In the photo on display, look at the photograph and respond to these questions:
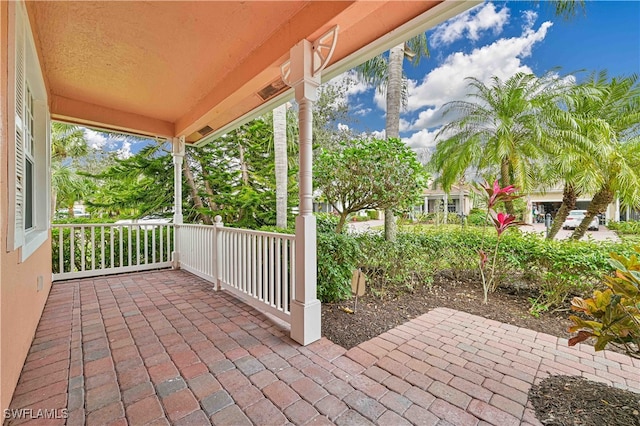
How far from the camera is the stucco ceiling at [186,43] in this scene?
2215 millimetres

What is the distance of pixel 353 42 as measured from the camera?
97.4 inches

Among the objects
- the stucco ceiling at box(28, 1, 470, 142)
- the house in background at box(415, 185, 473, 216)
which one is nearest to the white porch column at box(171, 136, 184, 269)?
the stucco ceiling at box(28, 1, 470, 142)

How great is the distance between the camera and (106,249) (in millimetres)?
4988

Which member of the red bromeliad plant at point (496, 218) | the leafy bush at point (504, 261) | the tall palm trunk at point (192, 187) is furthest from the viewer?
the tall palm trunk at point (192, 187)

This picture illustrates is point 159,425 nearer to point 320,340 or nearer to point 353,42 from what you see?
point 320,340

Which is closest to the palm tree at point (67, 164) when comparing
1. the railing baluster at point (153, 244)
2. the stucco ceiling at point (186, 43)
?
the railing baluster at point (153, 244)

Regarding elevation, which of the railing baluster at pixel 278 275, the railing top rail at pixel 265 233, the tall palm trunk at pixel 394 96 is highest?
the tall palm trunk at pixel 394 96

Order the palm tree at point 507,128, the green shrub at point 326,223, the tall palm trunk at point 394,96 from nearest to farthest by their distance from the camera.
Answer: the green shrub at point 326,223 → the tall palm trunk at point 394,96 → the palm tree at point 507,128

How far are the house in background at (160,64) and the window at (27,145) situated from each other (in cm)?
1

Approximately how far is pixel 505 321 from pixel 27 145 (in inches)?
207

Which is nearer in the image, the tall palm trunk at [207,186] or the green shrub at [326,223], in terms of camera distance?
the green shrub at [326,223]
